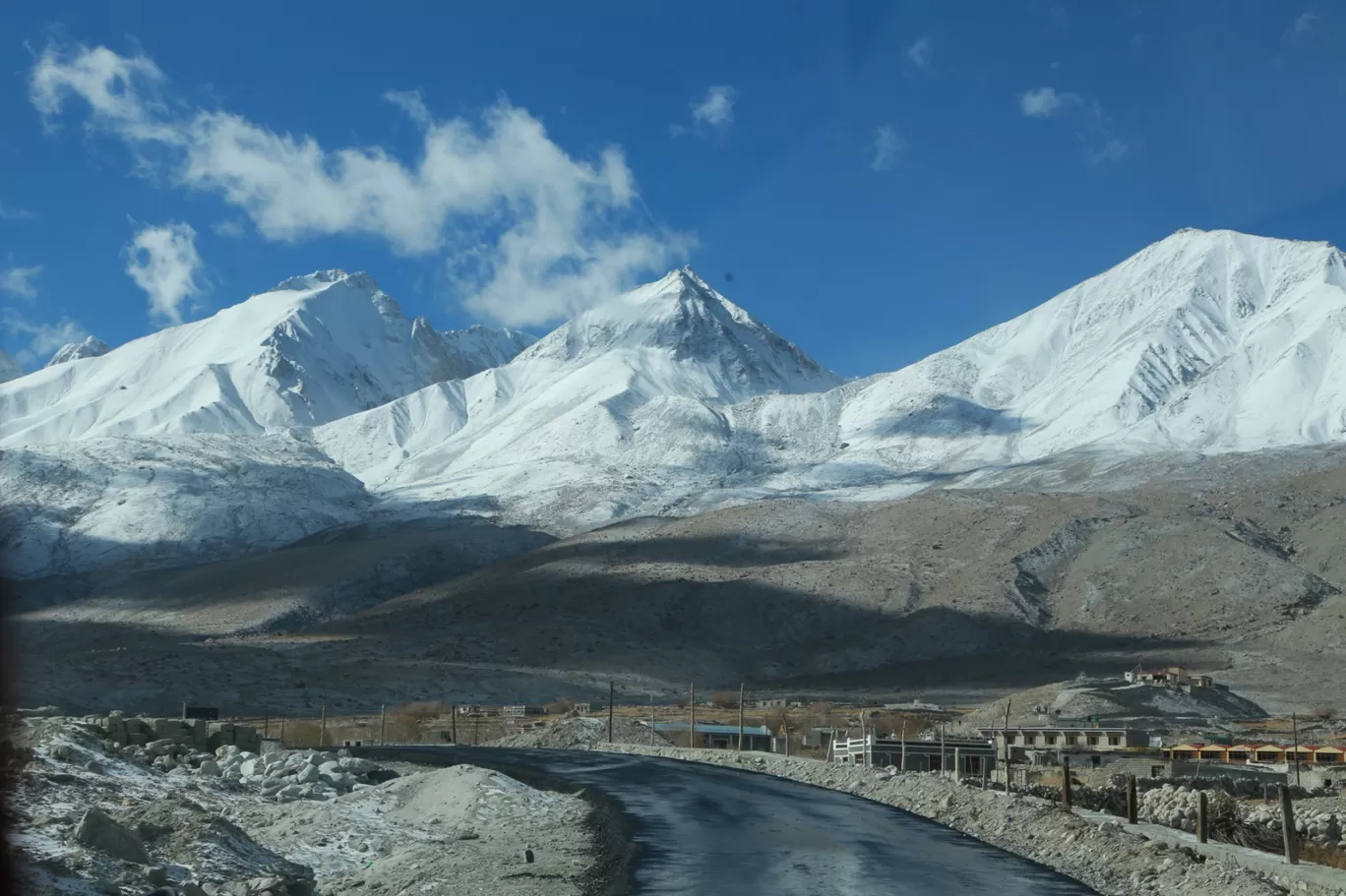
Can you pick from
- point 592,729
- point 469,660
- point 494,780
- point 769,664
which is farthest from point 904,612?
point 494,780

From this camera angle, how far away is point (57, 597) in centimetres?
16925

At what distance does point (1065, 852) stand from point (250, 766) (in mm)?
17009

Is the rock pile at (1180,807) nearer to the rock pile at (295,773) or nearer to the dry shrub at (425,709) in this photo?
the rock pile at (295,773)

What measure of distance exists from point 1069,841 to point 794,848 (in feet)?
15.2

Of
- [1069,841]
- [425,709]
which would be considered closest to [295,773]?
[1069,841]

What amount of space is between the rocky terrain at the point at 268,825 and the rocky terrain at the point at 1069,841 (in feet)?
25.2

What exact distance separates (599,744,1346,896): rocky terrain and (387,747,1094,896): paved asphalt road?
0.59 metres

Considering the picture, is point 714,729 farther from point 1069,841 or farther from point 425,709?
point 1069,841

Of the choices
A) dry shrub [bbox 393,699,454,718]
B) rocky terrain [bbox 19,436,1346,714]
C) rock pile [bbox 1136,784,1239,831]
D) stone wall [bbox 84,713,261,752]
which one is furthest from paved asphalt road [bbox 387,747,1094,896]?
rocky terrain [bbox 19,436,1346,714]

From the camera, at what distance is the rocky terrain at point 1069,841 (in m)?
18.6

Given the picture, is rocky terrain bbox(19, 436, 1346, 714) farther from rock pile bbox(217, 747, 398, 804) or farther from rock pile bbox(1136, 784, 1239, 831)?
rock pile bbox(1136, 784, 1239, 831)

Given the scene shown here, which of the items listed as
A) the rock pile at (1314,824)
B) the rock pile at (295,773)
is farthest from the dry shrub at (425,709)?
the rock pile at (1314,824)

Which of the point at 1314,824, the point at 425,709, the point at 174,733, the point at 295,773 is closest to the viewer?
the point at 1314,824

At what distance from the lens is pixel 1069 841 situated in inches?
933
